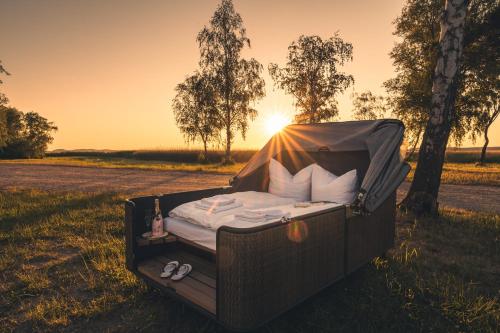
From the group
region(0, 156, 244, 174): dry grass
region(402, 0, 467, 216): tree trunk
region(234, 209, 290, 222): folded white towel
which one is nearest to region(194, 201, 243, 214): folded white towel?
region(234, 209, 290, 222): folded white towel

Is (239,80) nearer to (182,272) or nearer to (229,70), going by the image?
(229,70)

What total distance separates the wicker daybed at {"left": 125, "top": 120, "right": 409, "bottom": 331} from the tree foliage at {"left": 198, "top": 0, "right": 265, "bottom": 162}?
19048 millimetres

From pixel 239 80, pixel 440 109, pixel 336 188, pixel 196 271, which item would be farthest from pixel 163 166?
pixel 196 271

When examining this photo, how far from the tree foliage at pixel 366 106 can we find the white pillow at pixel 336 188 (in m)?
28.7

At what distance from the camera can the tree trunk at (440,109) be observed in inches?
252

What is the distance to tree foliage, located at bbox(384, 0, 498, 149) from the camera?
16.2m

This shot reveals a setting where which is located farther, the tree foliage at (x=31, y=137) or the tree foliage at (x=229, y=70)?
the tree foliage at (x=31, y=137)

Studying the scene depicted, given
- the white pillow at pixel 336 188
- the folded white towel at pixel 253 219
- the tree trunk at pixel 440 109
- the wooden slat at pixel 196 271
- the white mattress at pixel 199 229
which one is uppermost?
the tree trunk at pixel 440 109

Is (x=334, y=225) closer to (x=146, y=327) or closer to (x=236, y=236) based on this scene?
(x=236, y=236)

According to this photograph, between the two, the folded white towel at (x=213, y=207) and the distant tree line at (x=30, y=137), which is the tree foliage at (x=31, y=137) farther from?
the folded white towel at (x=213, y=207)

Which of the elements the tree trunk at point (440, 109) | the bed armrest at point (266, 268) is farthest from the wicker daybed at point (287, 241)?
the tree trunk at point (440, 109)

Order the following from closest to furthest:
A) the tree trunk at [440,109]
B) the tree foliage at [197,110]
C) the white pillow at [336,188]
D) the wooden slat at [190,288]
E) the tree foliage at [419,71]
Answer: the wooden slat at [190,288]
the white pillow at [336,188]
the tree trunk at [440,109]
the tree foliage at [419,71]
the tree foliage at [197,110]

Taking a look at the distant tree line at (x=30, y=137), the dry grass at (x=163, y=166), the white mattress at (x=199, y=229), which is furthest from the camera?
the distant tree line at (x=30, y=137)

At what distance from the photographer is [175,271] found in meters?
3.33
